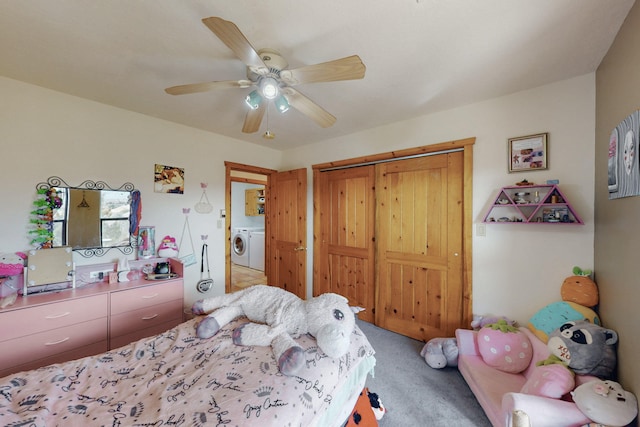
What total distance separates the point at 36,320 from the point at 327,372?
2.12 m

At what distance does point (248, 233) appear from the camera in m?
5.75

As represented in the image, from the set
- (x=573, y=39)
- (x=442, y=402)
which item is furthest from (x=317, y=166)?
(x=442, y=402)

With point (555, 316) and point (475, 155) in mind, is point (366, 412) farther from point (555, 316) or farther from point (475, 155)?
point (475, 155)

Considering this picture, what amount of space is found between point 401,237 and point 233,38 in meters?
2.34

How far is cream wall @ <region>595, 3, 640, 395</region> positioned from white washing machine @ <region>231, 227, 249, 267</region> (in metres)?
5.65

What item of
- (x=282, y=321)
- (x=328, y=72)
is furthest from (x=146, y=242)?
(x=328, y=72)

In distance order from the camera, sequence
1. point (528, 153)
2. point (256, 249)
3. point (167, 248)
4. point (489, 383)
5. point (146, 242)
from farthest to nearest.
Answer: point (256, 249), point (167, 248), point (146, 242), point (528, 153), point (489, 383)

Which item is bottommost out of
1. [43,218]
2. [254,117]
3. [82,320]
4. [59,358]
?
[59,358]

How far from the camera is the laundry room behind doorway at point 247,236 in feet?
16.9

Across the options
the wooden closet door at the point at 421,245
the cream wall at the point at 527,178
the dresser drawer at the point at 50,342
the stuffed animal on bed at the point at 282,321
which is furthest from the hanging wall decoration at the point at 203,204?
the cream wall at the point at 527,178

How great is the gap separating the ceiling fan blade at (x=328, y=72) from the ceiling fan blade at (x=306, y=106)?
0.11m

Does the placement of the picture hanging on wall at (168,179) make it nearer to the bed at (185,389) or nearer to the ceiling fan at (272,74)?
the ceiling fan at (272,74)

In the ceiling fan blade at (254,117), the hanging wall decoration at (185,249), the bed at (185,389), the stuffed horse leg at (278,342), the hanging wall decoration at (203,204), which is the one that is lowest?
the bed at (185,389)

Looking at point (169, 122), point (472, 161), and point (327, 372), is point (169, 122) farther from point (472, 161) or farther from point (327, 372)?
point (472, 161)
